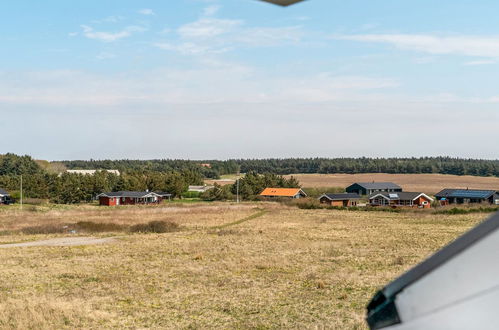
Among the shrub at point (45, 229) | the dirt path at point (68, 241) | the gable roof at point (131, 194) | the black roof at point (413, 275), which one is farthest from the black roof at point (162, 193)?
the black roof at point (413, 275)

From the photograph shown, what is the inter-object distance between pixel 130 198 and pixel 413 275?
8918 centimetres

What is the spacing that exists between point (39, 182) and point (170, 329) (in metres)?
79.0

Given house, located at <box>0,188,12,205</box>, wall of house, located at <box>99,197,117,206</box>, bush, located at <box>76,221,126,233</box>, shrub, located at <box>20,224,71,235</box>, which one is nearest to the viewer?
shrub, located at <box>20,224,71,235</box>

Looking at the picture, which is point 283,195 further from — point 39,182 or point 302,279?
point 302,279

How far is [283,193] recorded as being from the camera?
92.9m

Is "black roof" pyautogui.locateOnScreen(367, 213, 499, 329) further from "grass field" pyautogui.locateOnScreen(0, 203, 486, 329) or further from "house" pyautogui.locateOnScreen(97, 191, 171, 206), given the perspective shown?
"house" pyautogui.locateOnScreen(97, 191, 171, 206)

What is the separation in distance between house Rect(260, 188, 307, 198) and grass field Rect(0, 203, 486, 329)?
51.5 metres

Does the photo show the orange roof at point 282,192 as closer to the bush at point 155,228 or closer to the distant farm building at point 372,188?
the distant farm building at point 372,188

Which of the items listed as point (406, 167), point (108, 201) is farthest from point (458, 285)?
point (406, 167)

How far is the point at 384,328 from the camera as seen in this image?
0.70 metres

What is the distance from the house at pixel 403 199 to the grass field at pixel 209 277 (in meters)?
41.1

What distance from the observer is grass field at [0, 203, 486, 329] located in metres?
13.8

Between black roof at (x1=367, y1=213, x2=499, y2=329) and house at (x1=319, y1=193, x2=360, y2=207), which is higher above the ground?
black roof at (x1=367, y1=213, x2=499, y2=329)

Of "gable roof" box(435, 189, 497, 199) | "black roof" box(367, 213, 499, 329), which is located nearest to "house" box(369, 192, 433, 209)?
"gable roof" box(435, 189, 497, 199)
